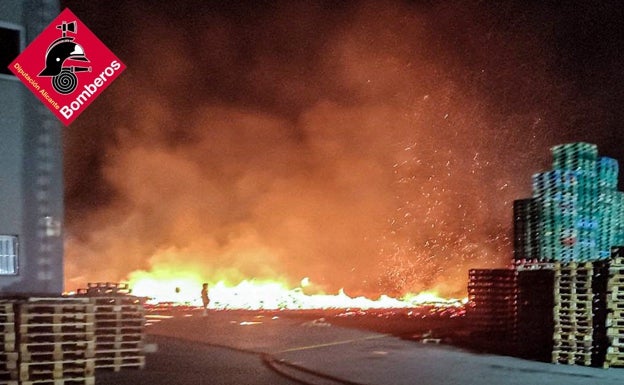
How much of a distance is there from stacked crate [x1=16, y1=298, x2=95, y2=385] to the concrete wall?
2.45 m

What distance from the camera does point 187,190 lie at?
3322 cm

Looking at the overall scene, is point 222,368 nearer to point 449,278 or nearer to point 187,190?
point 187,190

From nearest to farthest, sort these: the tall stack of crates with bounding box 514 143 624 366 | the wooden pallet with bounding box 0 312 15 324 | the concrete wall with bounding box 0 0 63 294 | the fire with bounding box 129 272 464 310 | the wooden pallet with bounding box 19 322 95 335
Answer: the wooden pallet with bounding box 0 312 15 324, the wooden pallet with bounding box 19 322 95 335, the concrete wall with bounding box 0 0 63 294, the tall stack of crates with bounding box 514 143 624 366, the fire with bounding box 129 272 464 310

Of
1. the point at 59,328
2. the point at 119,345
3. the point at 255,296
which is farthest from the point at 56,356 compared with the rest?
the point at 255,296

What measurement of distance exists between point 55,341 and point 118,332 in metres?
1.84

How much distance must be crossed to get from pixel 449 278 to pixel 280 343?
21838mm

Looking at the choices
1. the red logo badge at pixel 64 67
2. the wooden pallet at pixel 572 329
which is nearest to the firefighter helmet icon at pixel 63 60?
the red logo badge at pixel 64 67

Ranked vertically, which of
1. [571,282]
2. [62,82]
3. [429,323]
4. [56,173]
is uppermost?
[62,82]

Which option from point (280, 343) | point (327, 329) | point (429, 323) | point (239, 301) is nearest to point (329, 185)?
point (239, 301)

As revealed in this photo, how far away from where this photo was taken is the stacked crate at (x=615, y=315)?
11992 millimetres

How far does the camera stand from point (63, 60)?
12719 millimetres

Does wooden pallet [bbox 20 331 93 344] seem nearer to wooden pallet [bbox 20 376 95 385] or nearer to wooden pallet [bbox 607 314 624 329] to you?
wooden pallet [bbox 20 376 95 385]

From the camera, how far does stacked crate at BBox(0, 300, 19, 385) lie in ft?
31.8

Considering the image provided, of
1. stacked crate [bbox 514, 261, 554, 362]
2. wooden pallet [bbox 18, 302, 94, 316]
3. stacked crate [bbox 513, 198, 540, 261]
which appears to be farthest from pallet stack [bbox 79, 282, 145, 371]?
stacked crate [bbox 513, 198, 540, 261]
